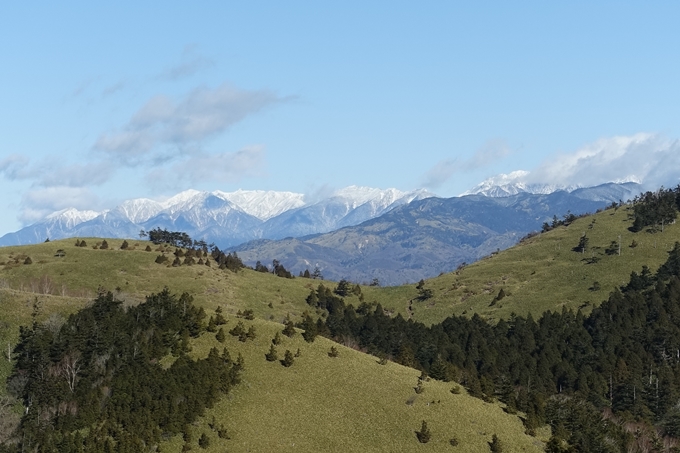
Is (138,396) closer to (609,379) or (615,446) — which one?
(615,446)

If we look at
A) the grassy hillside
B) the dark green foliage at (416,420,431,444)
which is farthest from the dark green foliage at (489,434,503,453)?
the dark green foliage at (416,420,431,444)

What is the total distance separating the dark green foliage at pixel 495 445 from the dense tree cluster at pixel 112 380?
41.9 metres

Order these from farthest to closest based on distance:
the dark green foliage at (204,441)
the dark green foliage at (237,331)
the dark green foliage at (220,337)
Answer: the dark green foliage at (237,331) → the dark green foliage at (220,337) → the dark green foliage at (204,441)

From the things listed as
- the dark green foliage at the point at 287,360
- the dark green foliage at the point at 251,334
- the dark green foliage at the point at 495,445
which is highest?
the dark green foliage at the point at 251,334

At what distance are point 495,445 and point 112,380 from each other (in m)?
60.1

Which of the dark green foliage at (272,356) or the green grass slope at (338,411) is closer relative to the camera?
the green grass slope at (338,411)

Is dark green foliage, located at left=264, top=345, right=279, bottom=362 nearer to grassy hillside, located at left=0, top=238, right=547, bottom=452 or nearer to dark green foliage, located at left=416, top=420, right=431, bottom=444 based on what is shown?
grassy hillside, located at left=0, top=238, right=547, bottom=452

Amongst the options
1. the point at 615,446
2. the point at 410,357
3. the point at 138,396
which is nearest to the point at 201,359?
the point at 138,396

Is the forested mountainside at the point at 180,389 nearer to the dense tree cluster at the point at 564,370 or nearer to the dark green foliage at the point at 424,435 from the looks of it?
the dark green foliage at the point at 424,435

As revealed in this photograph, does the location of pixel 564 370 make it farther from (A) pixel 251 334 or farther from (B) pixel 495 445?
(A) pixel 251 334

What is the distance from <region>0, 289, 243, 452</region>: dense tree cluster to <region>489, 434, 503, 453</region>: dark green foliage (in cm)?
4191

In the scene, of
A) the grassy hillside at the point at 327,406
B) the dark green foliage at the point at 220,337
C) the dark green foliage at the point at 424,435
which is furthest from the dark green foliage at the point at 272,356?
the dark green foliage at the point at 424,435

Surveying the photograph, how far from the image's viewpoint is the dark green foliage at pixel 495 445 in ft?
368

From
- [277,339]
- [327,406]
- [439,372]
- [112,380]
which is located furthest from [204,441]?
[439,372]
